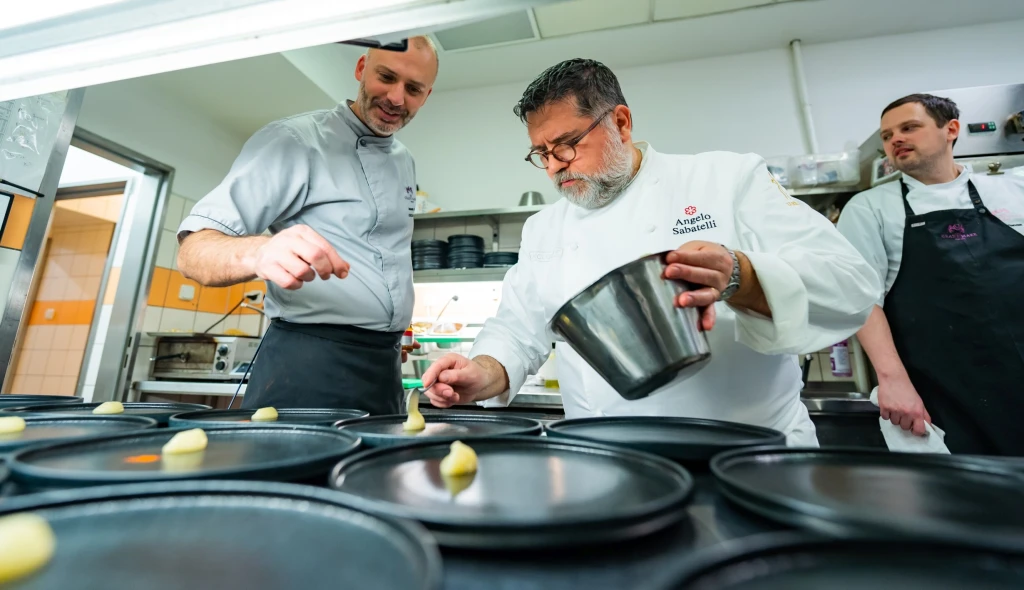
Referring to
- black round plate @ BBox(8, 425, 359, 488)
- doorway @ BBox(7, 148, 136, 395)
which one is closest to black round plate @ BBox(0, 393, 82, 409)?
black round plate @ BBox(8, 425, 359, 488)

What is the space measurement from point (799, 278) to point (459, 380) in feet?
2.36

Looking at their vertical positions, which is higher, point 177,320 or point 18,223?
point 18,223

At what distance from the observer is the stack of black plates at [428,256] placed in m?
3.06

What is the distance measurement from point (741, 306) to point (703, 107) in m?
3.07

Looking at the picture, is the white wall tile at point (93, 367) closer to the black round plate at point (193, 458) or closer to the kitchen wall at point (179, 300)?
the kitchen wall at point (179, 300)

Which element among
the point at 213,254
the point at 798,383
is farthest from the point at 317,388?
the point at 798,383

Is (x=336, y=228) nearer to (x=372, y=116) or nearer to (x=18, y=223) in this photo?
(x=372, y=116)

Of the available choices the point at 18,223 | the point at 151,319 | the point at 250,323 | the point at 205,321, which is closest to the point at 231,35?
the point at 18,223

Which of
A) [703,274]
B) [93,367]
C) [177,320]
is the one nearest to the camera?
[703,274]

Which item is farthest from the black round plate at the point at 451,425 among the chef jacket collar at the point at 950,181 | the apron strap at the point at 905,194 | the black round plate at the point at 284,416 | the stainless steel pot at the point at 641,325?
the chef jacket collar at the point at 950,181

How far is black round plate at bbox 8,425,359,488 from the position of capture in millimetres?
449

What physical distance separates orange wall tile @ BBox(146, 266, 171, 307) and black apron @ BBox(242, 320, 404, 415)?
7.72 feet

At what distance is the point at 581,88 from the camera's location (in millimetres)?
1192

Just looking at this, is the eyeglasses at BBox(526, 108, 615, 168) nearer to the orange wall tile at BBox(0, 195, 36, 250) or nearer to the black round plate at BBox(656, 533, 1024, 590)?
the black round plate at BBox(656, 533, 1024, 590)
